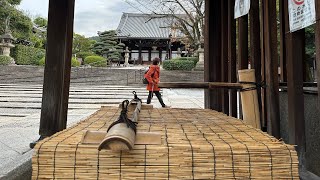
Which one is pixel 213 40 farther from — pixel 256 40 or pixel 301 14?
pixel 301 14

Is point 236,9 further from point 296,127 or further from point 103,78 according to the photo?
point 103,78

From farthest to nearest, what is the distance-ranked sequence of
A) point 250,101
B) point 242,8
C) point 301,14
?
point 242,8
point 250,101
point 301,14

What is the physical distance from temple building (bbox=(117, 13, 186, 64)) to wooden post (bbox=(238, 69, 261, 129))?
32183 mm

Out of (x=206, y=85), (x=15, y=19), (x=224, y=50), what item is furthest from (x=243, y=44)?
(x=15, y=19)

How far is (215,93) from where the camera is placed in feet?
12.9

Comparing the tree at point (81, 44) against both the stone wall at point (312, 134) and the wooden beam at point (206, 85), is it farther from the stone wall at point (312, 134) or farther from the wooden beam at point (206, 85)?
the stone wall at point (312, 134)

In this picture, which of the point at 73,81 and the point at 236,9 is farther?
the point at 73,81

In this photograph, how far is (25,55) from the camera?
1189 inches

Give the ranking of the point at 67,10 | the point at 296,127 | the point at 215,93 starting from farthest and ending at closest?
1. the point at 215,93
2. the point at 67,10
3. the point at 296,127

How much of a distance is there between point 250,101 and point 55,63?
2.00 metres

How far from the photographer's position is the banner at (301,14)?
6.27 ft

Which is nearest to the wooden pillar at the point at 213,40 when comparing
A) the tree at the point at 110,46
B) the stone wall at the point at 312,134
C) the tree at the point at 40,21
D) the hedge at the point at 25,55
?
the stone wall at the point at 312,134

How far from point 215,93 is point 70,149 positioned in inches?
117

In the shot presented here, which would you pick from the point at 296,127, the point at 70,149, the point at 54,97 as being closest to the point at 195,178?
the point at 70,149
